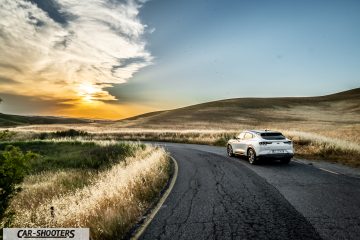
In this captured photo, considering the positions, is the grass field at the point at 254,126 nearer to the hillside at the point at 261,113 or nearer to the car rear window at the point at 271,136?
the hillside at the point at 261,113

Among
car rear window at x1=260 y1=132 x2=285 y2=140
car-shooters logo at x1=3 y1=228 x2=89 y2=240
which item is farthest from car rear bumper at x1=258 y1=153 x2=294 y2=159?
car-shooters logo at x1=3 y1=228 x2=89 y2=240

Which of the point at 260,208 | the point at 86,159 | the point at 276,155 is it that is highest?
the point at 276,155

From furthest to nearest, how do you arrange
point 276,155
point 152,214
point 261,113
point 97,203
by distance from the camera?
point 261,113 → point 276,155 → point 97,203 → point 152,214

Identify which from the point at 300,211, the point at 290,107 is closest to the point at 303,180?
the point at 300,211

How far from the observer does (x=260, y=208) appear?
7184 millimetres

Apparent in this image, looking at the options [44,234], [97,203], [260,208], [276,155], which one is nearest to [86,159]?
[276,155]

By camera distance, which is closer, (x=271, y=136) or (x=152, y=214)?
(x=152, y=214)

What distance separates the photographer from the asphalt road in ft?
18.4

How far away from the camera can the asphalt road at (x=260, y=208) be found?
561 centimetres

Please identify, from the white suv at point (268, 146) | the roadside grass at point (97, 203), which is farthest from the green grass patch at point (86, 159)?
the white suv at point (268, 146)

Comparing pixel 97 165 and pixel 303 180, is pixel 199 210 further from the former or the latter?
pixel 97 165

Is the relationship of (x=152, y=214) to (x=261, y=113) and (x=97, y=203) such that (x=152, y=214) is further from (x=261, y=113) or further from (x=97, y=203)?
(x=261, y=113)

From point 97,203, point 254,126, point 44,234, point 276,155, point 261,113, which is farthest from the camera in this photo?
point 261,113

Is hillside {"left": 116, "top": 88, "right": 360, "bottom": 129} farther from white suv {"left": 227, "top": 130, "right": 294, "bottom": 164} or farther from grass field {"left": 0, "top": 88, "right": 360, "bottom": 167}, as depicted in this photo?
white suv {"left": 227, "top": 130, "right": 294, "bottom": 164}
